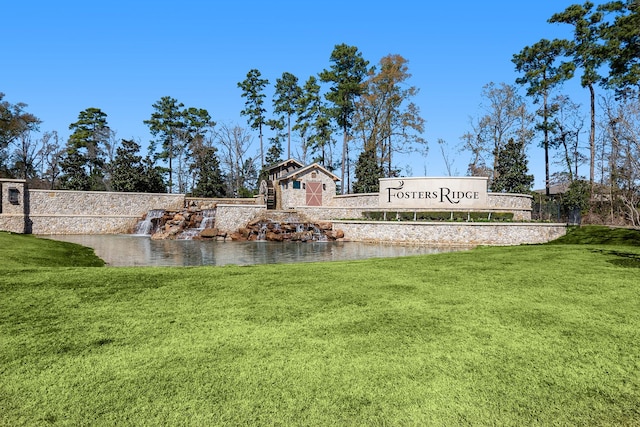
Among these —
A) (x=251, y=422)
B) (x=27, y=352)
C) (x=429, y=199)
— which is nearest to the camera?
(x=251, y=422)

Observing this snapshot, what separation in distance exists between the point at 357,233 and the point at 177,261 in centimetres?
1321

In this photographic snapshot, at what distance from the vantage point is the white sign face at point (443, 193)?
2798 cm

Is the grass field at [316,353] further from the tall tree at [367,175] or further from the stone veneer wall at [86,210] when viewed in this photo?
the tall tree at [367,175]

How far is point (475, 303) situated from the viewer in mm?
4902

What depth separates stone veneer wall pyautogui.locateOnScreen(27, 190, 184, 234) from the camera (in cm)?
2908

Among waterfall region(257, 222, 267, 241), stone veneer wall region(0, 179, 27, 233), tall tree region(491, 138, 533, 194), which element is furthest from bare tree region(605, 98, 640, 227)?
stone veneer wall region(0, 179, 27, 233)

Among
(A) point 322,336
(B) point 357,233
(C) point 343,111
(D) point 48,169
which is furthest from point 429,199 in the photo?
(D) point 48,169

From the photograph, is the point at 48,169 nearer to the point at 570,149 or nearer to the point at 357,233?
the point at 357,233

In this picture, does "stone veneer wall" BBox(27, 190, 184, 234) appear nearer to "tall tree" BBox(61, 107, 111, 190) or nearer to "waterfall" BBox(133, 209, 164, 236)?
"waterfall" BBox(133, 209, 164, 236)

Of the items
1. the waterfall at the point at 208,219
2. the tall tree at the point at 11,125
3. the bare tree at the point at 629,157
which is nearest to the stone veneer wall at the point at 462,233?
the bare tree at the point at 629,157

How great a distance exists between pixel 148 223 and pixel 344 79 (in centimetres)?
2602

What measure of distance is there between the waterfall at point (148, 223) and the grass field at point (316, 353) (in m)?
25.4

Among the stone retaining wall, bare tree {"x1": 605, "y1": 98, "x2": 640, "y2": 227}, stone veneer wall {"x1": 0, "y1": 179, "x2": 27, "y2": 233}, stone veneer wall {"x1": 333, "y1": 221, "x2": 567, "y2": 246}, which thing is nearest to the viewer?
bare tree {"x1": 605, "y1": 98, "x2": 640, "y2": 227}

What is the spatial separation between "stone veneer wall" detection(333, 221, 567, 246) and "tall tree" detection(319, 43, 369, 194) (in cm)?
1884
